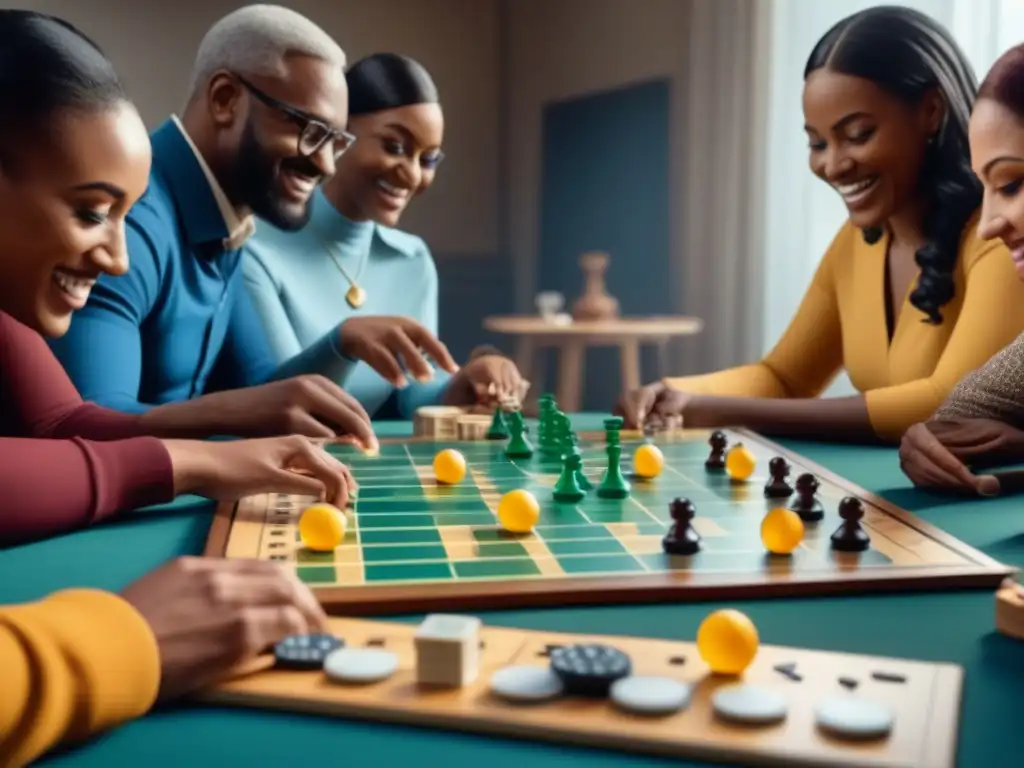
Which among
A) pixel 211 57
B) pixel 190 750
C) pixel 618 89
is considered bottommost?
pixel 190 750

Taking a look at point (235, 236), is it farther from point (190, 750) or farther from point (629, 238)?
point (629, 238)

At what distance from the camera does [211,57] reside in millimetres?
2029

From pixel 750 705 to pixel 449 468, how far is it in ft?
2.64

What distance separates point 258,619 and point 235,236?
1.41 metres

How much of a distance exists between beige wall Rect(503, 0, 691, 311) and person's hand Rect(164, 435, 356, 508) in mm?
4017

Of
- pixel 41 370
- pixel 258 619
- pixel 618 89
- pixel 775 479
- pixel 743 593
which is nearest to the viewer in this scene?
pixel 258 619

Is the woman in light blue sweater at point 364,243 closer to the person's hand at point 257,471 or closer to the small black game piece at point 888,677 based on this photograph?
the person's hand at point 257,471

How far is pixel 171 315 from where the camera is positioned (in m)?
1.95

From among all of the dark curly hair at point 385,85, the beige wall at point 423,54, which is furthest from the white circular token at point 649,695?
the beige wall at point 423,54

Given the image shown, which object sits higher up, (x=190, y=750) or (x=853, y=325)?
(x=853, y=325)

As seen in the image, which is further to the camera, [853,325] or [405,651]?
[853,325]

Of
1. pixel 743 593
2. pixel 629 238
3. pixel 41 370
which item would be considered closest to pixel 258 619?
pixel 743 593

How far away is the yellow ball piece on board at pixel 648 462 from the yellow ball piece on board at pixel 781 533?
1.44 ft

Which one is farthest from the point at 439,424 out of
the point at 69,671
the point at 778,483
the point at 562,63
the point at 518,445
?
the point at 562,63
